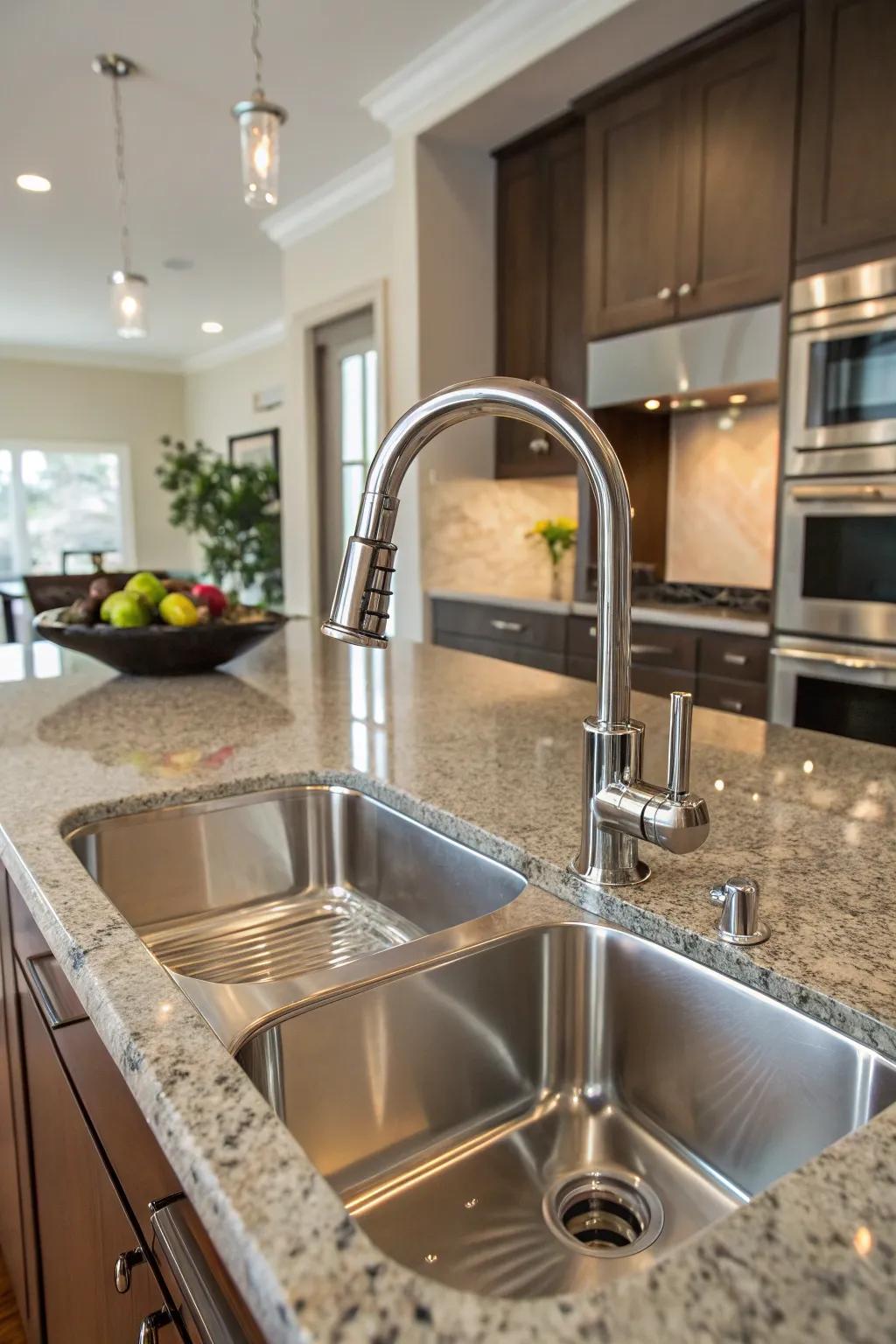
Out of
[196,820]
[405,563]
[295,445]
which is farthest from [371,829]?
[295,445]

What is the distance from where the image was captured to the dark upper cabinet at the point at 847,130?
2.34 meters

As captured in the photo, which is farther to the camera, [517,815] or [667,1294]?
[517,815]

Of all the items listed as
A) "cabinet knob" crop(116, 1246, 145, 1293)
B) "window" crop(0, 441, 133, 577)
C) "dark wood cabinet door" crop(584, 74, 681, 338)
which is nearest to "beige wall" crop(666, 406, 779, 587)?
"dark wood cabinet door" crop(584, 74, 681, 338)

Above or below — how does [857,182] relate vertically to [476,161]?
below

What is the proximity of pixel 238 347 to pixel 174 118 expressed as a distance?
14.8 feet

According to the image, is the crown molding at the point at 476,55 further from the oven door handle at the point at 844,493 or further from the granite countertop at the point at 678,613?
the granite countertop at the point at 678,613

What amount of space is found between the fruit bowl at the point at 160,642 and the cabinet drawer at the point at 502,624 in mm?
1713

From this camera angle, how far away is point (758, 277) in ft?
8.80

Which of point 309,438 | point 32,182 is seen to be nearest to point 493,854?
point 309,438

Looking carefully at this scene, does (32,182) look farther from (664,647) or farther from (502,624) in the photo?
(664,647)

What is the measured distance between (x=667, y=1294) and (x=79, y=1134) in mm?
667

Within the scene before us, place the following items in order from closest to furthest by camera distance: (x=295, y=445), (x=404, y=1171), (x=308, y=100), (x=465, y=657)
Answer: (x=404, y=1171)
(x=465, y=657)
(x=308, y=100)
(x=295, y=445)

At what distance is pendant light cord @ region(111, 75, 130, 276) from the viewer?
3.44m

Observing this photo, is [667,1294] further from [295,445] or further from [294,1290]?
[295,445]
